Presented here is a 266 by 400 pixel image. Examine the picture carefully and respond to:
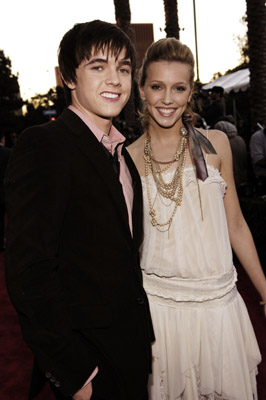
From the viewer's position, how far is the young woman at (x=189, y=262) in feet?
6.85

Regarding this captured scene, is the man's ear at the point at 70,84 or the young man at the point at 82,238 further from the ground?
the man's ear at the point at 70,84

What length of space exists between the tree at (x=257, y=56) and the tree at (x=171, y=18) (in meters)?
4.24

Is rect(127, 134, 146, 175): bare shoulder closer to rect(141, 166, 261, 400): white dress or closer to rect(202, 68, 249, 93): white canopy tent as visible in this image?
rect(141, 166, 261, 400): white dress

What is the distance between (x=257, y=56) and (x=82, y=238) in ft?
27.7

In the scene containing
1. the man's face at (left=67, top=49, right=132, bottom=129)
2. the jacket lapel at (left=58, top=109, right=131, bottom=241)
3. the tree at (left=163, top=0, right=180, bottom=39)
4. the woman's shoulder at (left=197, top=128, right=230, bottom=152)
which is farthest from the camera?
the tree at (left=163, top=0, right=180, bottom=39)

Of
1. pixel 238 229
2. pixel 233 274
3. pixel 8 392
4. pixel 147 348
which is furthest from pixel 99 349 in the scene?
pixel 8 392

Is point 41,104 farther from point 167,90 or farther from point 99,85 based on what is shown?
point 99,85

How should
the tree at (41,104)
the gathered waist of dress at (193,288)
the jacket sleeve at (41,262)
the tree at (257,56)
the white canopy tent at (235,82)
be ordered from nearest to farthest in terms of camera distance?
the jacket sleeve at (41,262) → the gathered waist of dress at (193,288) → the tree at (257,56) → the white canopy tent at (235,82) → the tree at (41,104)

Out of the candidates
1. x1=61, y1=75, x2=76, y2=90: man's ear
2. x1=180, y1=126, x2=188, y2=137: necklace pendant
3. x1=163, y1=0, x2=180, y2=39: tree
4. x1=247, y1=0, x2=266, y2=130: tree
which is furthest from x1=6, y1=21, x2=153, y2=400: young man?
x1=163, y1=0, x2=180, y2=39: tree

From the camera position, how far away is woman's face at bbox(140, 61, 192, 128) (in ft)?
6.98

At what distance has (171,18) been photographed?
12.6 metres

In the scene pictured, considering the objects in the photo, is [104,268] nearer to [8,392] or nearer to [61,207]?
[61,207]

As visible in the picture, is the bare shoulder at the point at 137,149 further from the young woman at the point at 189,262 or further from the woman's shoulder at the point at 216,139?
the woman's shoulder at the point at 216,139

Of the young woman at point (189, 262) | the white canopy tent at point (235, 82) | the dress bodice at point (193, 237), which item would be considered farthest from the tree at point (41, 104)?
the dress bodice at point (193, 237)
